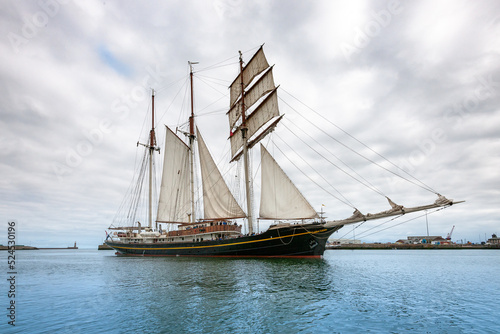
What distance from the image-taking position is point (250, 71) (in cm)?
5666

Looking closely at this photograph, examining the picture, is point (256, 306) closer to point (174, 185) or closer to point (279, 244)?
point (279, 244)

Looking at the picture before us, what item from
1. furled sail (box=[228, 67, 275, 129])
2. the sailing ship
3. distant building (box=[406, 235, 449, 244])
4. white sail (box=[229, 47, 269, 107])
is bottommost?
distant building (box=[406, 235, 449, 244])

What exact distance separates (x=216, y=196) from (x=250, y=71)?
25298 mm

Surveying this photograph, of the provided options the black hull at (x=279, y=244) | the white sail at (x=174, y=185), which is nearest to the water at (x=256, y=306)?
the black hull at (x=279, y=244)

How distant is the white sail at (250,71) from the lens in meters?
54.4

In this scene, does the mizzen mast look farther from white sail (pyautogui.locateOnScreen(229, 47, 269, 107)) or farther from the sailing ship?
white sail (pyautogui.locateOnScreen(229, 47, 269, 107))

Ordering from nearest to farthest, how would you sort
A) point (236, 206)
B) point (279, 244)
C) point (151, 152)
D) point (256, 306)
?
point (256, 306) < point (279, 244) < point (236, 206) < point (151, 152)

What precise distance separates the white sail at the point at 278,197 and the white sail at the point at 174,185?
21.9 m

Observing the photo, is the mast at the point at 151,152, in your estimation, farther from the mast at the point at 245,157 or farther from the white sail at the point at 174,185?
the mast at the point at 245,157

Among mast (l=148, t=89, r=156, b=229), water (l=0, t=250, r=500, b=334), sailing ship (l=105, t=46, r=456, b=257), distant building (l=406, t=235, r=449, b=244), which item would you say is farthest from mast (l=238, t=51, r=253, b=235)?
distant building (l=406, t=235, r=449, b=244)

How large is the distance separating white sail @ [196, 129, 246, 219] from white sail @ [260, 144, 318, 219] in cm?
780

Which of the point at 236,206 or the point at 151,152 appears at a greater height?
the point at 151,152

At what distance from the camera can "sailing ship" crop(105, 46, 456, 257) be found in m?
39.8

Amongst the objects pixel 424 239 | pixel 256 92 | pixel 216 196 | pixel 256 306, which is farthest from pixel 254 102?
pixel 424 239
